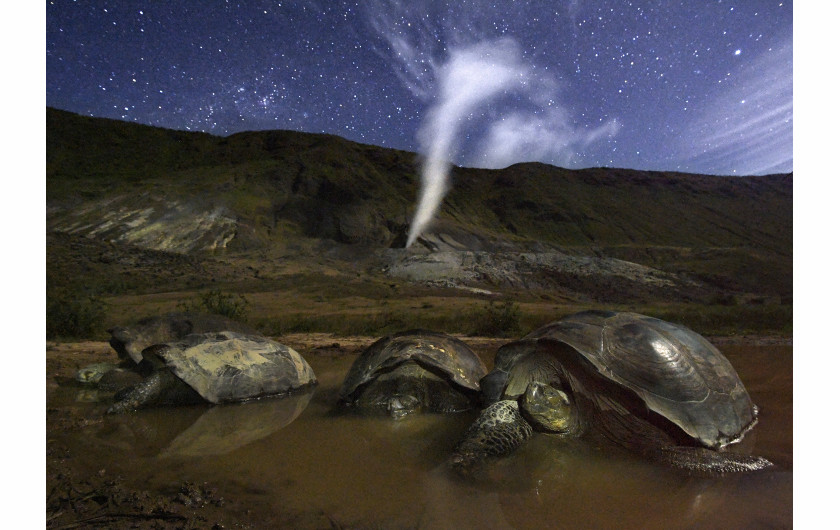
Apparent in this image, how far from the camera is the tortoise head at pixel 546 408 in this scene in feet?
10.0

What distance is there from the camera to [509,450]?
2865 millimetres

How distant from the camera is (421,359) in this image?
4.09 meters

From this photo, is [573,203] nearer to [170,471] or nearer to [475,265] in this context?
[475,265]

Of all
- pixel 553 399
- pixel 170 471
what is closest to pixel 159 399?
pixel 170 471

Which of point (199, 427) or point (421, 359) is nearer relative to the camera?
point (199, 427)

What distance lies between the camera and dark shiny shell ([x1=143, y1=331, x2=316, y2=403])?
4.42 metres

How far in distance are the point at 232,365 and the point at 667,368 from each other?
4510 millimetres

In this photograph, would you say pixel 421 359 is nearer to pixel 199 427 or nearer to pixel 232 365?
pixel 199 427

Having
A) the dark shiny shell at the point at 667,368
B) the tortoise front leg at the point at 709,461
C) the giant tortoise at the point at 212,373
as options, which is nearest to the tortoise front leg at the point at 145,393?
the giant tortoise at the point at 212,373

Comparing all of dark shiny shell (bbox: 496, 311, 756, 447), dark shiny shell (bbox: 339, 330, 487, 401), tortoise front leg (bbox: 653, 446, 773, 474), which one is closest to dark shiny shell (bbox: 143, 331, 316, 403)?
dark shiny shell (bbox: 339, 330, 487, 401)

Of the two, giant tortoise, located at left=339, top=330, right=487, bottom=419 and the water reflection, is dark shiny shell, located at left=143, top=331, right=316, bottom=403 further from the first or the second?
giant tortoise, located at left=339, top=330, right=487, bottom=419

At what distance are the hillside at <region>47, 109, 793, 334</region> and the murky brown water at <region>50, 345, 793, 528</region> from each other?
16.1 m

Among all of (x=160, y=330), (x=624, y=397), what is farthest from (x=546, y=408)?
(x=160, y=330)

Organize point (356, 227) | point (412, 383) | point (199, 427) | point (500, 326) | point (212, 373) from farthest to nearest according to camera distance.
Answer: point (356, 227) → point (500, 326) → point (212, 373) → point (412, 383) → point (199, 427)
